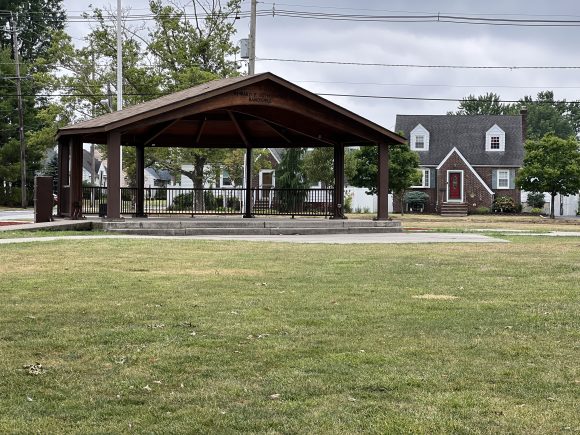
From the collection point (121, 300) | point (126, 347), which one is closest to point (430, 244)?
point (121, 300)

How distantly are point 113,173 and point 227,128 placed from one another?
674cm

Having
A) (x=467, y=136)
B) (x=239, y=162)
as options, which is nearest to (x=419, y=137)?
(x=467, y=136)

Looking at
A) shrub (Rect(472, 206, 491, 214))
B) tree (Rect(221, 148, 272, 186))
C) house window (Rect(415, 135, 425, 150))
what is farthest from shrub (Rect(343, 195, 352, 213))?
shrub (Rect(472, 206, 491, 214))

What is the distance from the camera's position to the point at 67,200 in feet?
81.1

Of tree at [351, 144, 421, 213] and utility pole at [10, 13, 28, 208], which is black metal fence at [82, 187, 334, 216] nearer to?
tree at [351, 144, 421, 213]

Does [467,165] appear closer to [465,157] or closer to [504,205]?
[465,157]

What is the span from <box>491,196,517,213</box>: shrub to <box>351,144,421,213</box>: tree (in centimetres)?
1292

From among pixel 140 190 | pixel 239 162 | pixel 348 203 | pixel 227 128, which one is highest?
pixel 227 128

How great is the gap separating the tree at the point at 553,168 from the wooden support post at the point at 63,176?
27.7m

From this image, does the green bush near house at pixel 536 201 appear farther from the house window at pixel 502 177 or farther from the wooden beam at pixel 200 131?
the wooden beam at pixel 200 131

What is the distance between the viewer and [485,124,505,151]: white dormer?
2315 inches

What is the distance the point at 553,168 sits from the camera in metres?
43.4

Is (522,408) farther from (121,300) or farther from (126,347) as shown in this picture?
(121,300)

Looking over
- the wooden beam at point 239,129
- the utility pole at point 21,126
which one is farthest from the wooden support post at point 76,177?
the utility pole at point 21,126
